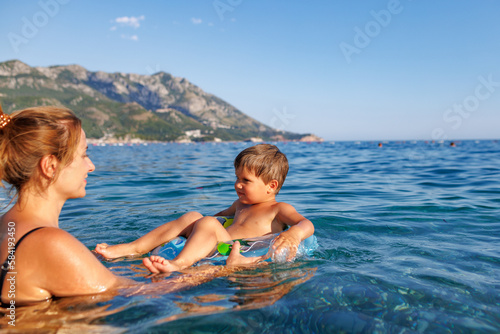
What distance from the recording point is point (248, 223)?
410 cm

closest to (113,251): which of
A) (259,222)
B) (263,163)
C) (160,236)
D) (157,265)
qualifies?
(160,236)

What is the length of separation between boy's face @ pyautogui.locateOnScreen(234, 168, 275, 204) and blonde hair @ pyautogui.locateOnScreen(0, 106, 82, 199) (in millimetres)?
2193

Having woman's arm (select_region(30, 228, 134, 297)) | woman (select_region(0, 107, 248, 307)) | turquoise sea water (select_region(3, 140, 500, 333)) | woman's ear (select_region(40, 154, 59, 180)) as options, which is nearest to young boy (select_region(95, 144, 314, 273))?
turquoise sea water (select_region(3, 140, 500, 333))

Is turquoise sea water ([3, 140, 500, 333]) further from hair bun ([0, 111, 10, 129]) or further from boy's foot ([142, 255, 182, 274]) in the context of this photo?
hair bun ([0, 111, 10, 129])

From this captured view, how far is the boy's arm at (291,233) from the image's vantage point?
3.26 metres

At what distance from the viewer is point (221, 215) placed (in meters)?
4.84

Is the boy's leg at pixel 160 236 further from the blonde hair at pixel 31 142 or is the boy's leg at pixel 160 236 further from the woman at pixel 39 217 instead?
the blonde hair at pixel 31 142

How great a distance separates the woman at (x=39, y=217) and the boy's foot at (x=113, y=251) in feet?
4.08

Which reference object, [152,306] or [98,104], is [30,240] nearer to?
[152,306]

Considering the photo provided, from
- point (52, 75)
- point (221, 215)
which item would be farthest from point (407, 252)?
point (52, 75)

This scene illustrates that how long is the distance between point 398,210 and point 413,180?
5038 millimetres

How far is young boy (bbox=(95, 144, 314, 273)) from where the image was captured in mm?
3299

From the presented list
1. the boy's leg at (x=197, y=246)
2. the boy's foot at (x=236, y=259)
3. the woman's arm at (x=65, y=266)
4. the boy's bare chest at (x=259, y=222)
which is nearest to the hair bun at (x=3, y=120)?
the woman's arm at (x=65, y=266)

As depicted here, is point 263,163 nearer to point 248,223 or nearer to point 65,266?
point 248,223
